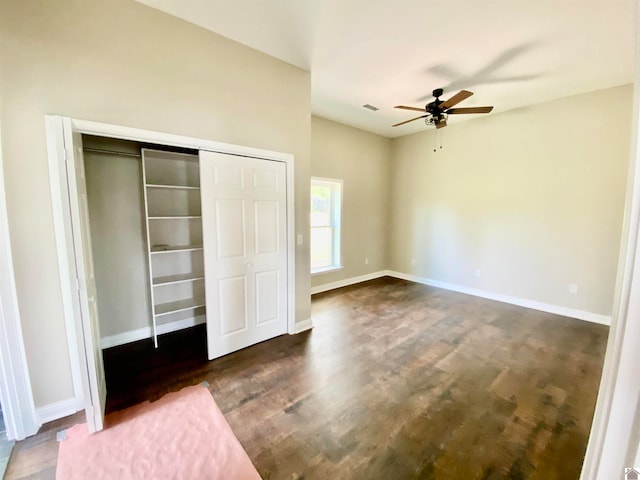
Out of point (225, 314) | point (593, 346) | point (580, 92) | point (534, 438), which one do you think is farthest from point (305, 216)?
point (580, 92)

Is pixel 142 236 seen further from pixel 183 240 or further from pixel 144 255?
pixel 183 240

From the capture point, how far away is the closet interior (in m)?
2.91

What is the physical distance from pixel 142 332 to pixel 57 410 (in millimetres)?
1209

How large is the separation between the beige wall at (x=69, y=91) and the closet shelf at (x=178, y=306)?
114 centimetres

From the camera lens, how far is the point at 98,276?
294cm

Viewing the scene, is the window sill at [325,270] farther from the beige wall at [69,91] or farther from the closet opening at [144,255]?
the beige wall at [69,91]

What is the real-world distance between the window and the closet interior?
216 centimetres

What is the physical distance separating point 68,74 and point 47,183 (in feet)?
2.58

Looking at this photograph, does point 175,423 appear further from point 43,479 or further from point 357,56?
point 357,56

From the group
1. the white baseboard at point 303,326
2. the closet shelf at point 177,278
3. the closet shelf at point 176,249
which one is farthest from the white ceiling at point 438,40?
the white baseboard at point 303,326

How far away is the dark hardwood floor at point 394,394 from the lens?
67.3 inches

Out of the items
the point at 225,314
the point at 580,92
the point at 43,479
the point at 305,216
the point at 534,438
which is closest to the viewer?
the point at 43,479

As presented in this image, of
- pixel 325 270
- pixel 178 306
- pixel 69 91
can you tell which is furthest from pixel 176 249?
pixel 325 270

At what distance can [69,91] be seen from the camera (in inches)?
76.4
